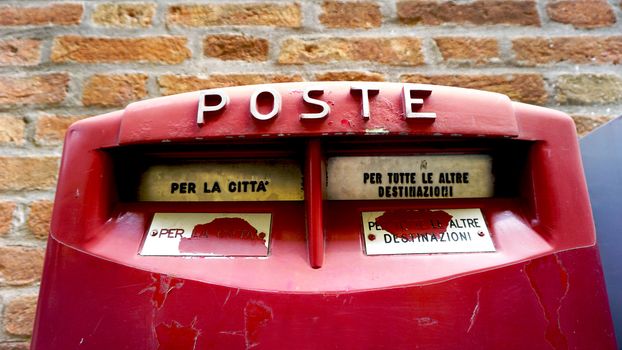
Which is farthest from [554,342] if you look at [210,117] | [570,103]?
[570,103]

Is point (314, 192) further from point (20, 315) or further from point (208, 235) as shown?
point (20, 315)

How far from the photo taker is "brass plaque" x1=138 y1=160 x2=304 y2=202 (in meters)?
0.54

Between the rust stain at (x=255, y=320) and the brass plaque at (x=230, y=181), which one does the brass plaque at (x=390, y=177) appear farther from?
the rust stain at (x=255, y=320)

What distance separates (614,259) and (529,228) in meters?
0.25

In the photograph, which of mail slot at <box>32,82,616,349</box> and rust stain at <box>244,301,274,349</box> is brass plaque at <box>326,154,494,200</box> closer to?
mail slot at <box>32,82,616,349</box>

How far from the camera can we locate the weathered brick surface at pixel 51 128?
881 millimetres

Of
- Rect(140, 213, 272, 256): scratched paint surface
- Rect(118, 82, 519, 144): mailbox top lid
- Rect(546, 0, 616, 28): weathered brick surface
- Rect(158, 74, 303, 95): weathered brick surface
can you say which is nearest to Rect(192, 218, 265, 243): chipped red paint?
Rect(140, 213, 272, 256): scratched paint surface

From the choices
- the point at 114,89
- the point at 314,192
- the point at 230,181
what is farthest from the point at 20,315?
the point at 314,192

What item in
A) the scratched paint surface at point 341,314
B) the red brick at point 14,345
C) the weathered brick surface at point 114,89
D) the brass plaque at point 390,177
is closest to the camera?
the scratched paint surface at point 341,314

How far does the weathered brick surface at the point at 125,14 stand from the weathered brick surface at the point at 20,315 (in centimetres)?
58

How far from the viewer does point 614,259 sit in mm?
635

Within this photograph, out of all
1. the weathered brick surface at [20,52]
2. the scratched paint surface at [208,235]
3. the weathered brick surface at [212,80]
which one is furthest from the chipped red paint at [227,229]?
the weathered brick surface at [20,52]

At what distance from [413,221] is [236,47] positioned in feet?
2.00

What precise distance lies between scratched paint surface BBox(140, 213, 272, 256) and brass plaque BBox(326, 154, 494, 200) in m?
0.10
